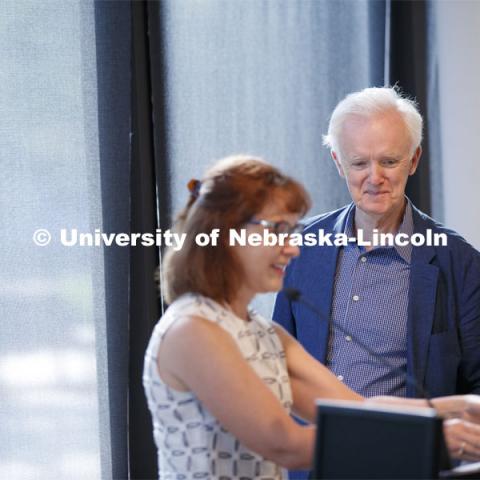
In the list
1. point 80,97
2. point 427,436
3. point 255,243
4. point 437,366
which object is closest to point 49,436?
point 80,97

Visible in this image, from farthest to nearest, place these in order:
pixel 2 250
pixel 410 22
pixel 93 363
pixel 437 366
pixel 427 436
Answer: pixel 410 22
pixel 93 363
pixel 2 250
pixel 437 366
pixel 427 436

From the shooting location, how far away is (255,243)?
1682mm

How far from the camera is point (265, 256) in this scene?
1686 millimetres

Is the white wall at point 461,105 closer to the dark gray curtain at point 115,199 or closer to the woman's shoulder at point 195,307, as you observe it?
the dark gray curtain at point 115,199

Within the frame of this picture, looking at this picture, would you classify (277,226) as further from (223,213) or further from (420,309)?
(420,309)

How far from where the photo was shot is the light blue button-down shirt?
7.44 feet

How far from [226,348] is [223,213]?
0.79ft

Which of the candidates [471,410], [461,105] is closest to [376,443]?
[471,410]

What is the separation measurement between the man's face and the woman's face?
26.0 inches

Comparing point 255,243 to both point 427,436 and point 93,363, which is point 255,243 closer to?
point 427,436

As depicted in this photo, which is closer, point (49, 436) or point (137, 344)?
point (49, 436)

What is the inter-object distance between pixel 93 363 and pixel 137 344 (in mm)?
166

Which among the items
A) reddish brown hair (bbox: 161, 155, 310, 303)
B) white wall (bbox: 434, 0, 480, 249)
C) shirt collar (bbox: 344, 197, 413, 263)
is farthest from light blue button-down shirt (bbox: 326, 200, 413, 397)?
white wall (bbox: 434, 0, 480, 249)

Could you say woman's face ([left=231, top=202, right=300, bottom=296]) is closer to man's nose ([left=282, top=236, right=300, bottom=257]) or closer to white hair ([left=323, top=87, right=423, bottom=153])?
man's nose ([left=282, top=236, right=300, bottom=257])
